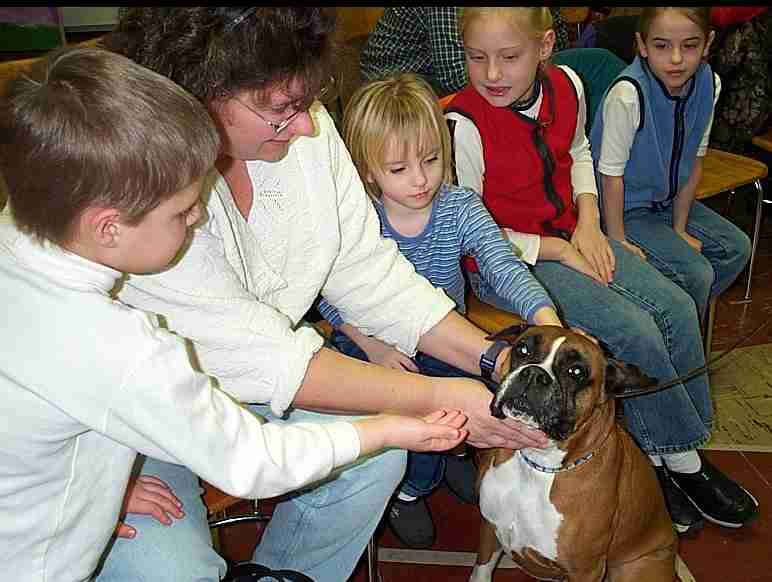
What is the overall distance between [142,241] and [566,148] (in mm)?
1345

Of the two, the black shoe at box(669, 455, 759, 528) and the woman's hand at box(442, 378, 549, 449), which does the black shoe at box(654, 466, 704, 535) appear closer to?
the black shoe at box(669, 455, 759, 528)

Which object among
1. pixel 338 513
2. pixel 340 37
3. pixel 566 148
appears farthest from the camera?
pixel 566 148

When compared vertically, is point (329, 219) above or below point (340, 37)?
below

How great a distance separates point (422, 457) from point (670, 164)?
3.41 feet

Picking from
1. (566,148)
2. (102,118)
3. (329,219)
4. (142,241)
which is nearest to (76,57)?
(102,118)

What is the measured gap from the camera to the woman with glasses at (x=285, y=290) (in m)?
1.25

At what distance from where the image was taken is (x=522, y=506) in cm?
173

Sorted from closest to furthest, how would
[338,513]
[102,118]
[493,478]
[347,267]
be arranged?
[102,118] → [338,513] → [347,267] → [493,478]

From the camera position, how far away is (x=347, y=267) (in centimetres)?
167

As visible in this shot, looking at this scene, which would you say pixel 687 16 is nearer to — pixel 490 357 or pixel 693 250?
pixel 693 250

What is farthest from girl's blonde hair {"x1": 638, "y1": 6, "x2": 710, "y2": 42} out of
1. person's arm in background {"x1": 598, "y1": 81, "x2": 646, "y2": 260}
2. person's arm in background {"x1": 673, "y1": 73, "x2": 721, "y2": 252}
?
person's arm in background {"x1": 673, "y1": 73, "x2": 721, "y2": 252}

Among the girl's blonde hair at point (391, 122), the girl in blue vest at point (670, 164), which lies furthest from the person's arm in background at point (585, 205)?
the girl's blonde hair at point (391, 122)

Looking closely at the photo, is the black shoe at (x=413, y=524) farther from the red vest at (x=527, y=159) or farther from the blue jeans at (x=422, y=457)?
the red vest at (x=527, y=159)

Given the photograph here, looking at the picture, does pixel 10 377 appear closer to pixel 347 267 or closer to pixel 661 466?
pixel 347 267
